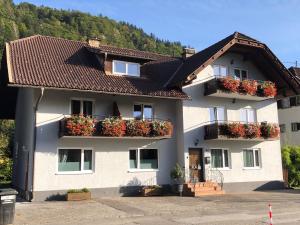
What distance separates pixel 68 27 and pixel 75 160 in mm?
62939

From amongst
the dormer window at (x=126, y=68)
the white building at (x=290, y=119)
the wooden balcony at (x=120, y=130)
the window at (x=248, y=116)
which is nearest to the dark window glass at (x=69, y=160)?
the wooden balcony at (x=120, y=130)

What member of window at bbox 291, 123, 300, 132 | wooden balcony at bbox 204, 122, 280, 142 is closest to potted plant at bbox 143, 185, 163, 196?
wooden balcony at bbox 204, 122, 280, 142

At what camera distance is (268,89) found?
2609cm

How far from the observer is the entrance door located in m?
24.3

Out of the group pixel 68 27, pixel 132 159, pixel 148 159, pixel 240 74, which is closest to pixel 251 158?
pixel 240 74

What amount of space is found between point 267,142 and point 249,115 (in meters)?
2.21

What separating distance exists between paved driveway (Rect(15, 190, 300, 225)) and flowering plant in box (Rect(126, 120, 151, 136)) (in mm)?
3401

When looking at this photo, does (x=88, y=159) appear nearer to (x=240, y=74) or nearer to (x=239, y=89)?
(x=239, y=89)

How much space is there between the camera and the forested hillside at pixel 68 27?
77.1m

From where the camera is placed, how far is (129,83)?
23297 mm

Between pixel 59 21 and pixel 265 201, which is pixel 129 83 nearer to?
pixel 265 201

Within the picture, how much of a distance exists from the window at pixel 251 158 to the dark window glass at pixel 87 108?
1062 cm

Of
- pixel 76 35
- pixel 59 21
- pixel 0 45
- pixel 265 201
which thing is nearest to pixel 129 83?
pixel 265 201

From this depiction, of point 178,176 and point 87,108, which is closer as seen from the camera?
point 87,108
